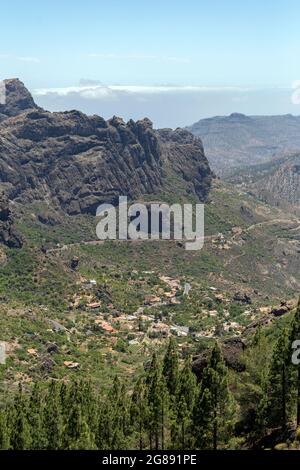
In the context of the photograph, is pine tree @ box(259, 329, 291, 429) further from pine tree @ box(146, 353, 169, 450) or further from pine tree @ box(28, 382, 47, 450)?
pine tree @ box(28, 382, 47, 450)

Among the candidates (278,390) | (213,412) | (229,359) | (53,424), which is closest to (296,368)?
(278,390)

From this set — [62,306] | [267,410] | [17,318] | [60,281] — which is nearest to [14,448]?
[267,410]

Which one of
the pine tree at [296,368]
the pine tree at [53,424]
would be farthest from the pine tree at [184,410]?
the pine tree at [53,424]

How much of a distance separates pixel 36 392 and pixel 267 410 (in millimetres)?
31211

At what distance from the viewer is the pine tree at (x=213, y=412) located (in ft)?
199

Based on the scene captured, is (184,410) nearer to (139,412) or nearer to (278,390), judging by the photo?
(139,412)

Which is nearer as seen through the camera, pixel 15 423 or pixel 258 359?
pixel 15 423

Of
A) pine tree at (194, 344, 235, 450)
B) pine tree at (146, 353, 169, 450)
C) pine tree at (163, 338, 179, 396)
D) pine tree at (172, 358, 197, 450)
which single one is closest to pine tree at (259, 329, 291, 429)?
pine tree at (194, 344, 235, 450)

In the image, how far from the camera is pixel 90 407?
72.4 m

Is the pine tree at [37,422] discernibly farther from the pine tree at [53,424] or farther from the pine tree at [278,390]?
the pine tree at [278,390]

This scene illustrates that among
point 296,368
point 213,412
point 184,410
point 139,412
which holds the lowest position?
point 139,412

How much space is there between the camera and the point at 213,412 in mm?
60938

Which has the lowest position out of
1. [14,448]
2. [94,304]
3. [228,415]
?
[94,304]
